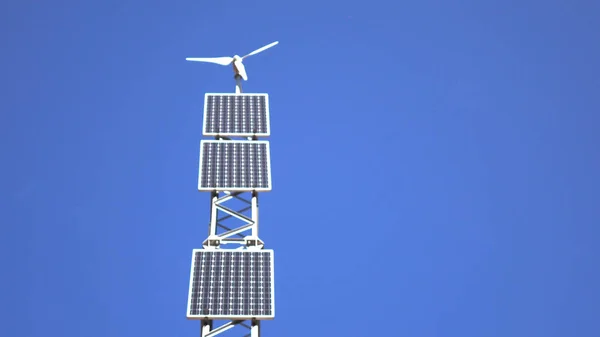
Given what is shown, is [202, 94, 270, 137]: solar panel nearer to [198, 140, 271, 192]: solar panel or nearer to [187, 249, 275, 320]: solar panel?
[198, 140, 271, 192]: solar panel

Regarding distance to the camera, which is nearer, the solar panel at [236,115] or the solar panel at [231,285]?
the solar panel at [231,285]

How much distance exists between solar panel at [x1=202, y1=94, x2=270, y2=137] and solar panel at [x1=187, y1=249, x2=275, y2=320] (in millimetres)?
14575

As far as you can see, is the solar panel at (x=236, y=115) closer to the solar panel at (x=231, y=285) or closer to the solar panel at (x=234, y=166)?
the solar panel at (x=234, y=166)

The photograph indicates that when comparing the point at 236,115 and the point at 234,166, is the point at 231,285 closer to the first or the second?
the point at 234,166

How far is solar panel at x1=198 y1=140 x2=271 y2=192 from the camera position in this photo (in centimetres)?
9006

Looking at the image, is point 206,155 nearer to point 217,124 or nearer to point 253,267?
point 217,124

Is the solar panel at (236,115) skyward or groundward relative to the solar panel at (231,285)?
skyward

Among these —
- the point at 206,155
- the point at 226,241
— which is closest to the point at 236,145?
the point at 206,155

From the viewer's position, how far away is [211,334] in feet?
266

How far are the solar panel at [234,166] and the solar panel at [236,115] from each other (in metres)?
1.94

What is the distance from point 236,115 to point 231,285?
20.1 m

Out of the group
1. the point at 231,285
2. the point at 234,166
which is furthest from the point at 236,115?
the point at 231,285

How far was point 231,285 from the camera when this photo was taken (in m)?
82.3

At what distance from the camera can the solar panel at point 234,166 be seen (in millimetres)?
90062
